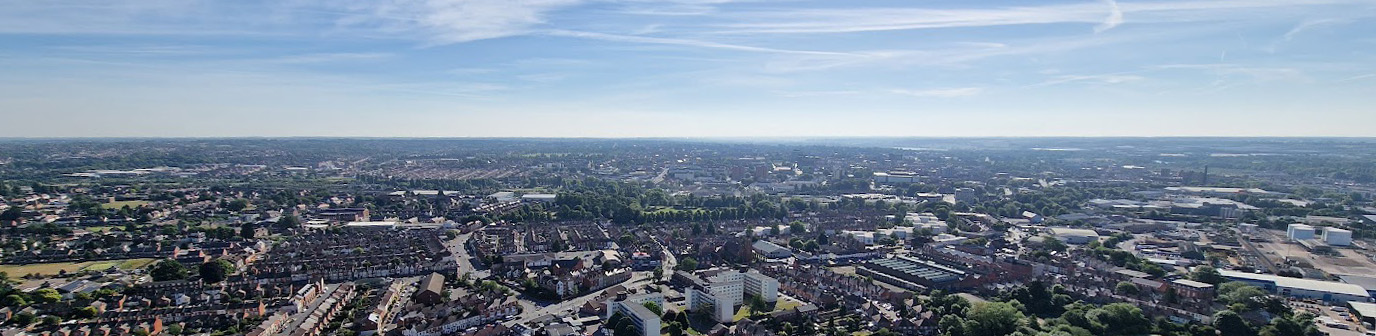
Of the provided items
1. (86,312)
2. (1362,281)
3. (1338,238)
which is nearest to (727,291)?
(86,312)

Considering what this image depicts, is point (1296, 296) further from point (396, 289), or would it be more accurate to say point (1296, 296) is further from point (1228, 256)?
point (396, 289)

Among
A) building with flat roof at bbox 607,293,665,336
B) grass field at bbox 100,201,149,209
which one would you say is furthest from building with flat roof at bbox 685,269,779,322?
grass field at bbox 100,201,149,209

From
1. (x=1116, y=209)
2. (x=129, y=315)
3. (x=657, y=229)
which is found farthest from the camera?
(x=1116, y=209)

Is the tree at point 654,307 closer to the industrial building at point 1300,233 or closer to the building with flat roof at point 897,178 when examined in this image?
the industrial building at point 1300,233

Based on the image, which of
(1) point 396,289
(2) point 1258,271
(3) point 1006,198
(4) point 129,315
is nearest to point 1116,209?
(3) point 1006,198

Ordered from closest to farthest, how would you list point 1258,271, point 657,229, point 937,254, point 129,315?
point 129,315 < point 1258,271 < point 937,254 < point 657,229

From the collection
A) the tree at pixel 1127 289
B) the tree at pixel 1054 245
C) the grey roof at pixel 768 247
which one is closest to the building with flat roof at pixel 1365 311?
the tree at pixel 1127 289
